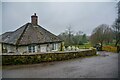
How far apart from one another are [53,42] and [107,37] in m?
15.3

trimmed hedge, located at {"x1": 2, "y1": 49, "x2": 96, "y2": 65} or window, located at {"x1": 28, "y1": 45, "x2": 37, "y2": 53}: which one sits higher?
window, located at {"x1": 28, "y1": 45, "x2": 37, "y2": 53}

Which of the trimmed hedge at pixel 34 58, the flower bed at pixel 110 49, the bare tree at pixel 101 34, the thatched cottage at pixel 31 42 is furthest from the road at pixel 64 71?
the bare tree at pixel 101 34

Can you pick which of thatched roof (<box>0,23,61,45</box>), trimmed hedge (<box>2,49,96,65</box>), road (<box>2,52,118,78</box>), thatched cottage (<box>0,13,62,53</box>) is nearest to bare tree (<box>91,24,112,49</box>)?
thatched cottage (<box>0,13,62,53</box>)

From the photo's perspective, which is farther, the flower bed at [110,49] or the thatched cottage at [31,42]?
the flower bed at [110,49]

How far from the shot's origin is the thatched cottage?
61.9 feet

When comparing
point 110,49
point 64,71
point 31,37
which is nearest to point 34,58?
point 64,71

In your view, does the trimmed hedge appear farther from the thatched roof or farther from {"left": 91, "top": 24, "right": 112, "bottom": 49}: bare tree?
{"left": 91, "top": 24, "right": 112, "bottom": 49}: bare tree

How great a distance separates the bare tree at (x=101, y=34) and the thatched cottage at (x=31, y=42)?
1258 centimetres

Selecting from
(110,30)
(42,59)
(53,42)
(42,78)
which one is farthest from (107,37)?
(42,78)

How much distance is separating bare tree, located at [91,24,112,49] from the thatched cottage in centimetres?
1258

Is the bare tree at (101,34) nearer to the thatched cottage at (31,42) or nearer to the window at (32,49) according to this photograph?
the thatched cottage at (31,42)

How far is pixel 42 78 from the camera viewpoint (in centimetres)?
892

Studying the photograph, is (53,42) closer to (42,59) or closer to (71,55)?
(71,55)

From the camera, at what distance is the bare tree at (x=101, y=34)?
109 ft
